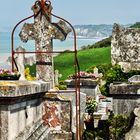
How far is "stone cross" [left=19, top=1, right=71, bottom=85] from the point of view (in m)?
14.2

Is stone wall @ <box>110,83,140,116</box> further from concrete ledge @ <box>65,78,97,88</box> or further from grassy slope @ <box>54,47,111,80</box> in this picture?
grassy slope @ <box>54,47,111,80</box>

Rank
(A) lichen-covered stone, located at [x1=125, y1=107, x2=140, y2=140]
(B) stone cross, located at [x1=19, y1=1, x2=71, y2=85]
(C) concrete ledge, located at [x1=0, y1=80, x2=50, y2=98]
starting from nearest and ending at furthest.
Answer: (A) lichen-covered stone, located at [x1=125, y1=107, x2=140, y2=140] < (C) concrete ledge, located at [x1=0, y1=80, x2=50, y2=98] < (B) stone cross, located at [x1=19, y1=1, x2=71, y2=85]

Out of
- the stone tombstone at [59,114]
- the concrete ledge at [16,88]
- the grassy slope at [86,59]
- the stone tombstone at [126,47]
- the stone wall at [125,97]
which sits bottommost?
the stone tombstone at [59,114]

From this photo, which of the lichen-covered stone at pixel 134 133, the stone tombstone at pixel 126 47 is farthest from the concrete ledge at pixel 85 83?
the lichen-covered stone at pixel 134 133

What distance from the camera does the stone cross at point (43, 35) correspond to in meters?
14.2

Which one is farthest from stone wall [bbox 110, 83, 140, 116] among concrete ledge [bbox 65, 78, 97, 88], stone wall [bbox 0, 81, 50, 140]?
concrete ledge [bbox 65, 78, 97, 88]

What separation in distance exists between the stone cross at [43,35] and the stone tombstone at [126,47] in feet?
3.97

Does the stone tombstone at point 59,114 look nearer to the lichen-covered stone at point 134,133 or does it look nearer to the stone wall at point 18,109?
the stone wall at point 18,109

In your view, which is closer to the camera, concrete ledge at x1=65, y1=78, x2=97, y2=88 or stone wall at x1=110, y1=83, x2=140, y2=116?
stone wall at x1=110, y1=83, x2=140, y2=116

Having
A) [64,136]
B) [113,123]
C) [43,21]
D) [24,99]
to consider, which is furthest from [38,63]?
[24,99]

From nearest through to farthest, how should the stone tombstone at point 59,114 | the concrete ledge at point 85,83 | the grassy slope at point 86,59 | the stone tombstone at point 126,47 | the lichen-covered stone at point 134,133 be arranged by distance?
the lichen-covered stone at point 134,133 < the stone tombstone at point 126,47 < the stone tombstone at point 59,114 < the concrete ledge at point 85,83 < the grassy slope at point 86,59

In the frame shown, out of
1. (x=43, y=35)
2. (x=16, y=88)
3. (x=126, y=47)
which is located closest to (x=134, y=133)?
(x=16, y=88)

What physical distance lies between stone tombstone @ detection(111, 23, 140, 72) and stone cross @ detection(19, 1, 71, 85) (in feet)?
3.97

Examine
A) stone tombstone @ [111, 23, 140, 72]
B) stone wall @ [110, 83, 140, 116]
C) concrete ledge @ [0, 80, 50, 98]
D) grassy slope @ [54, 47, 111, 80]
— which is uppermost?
grassy slope @ [54, 47, 111, 80]
